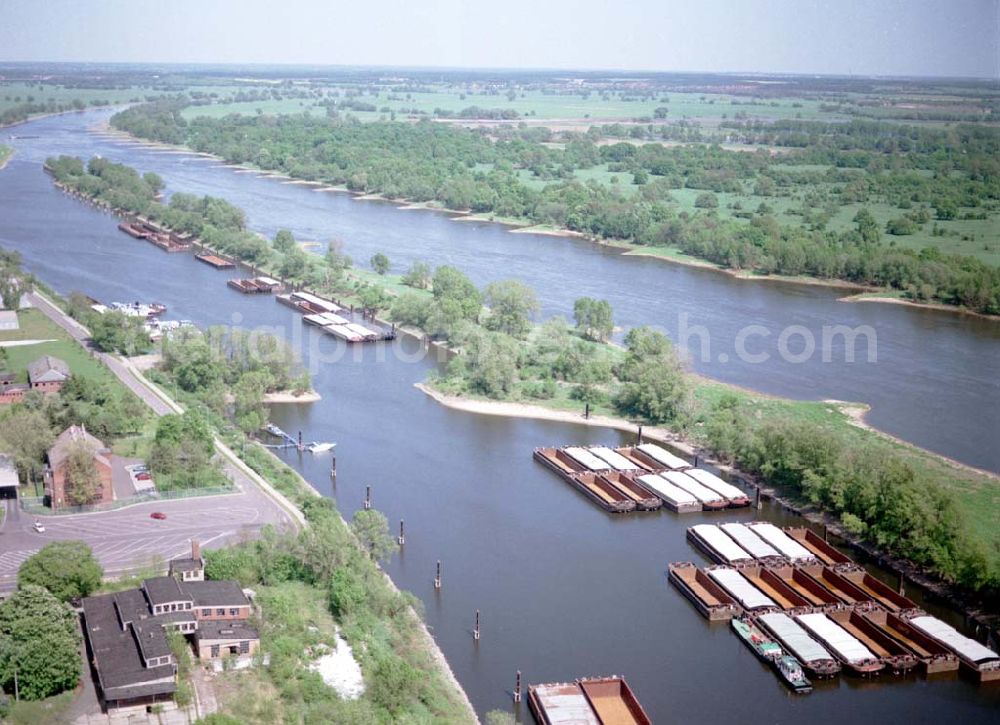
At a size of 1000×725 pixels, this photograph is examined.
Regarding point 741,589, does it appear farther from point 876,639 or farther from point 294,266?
point 294,266

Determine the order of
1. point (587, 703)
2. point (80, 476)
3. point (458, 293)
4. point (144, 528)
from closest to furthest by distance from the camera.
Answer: point (587, 703)
point (144, 528)
point (80, 476)
point (458, 293)

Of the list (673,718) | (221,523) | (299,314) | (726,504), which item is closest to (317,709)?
(673,718)

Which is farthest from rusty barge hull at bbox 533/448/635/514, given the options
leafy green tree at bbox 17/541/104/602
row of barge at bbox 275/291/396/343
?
row of barge at bbox 275/291/396/343

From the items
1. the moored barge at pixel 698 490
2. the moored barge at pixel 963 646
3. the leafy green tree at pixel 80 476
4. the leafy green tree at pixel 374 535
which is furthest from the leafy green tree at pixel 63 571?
the moored barge at pixel 963 646

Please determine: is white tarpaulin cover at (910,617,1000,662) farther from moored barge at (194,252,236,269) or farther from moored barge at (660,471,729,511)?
moored barge at (194,252,236,269)

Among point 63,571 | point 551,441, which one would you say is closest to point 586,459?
point 551,441
